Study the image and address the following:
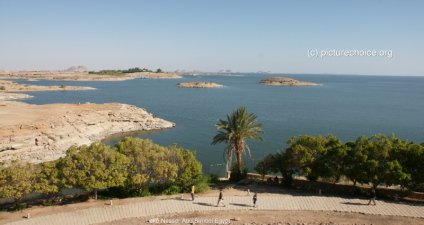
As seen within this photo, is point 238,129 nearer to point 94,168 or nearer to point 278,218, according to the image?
point 278,218

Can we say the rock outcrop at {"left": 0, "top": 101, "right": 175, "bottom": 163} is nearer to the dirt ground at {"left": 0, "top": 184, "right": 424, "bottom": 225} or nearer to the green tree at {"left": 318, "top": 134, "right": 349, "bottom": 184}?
the dirt ground at {"left": 0, "top": 184, "right": 424, "bottom": 225}

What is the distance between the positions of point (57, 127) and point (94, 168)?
23238mm

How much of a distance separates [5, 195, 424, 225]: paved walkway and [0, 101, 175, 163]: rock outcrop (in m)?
13.5

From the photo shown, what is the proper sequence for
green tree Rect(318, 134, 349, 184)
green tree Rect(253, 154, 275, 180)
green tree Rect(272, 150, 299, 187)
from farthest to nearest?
green tree Rect(253, 154, 275, 180)
green tree Rect(272, 150, 299, 187)
green tree Rect(318, 134, 349, 184)

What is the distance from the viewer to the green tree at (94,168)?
17.8 metres

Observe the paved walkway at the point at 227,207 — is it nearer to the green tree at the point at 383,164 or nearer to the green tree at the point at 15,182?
the green tree at the point at 383,164

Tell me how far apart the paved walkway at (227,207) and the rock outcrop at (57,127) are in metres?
13.5

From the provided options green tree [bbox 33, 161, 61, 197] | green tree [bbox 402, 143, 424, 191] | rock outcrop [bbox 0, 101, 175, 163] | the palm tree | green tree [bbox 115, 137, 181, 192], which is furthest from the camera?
rock outcrop [bbox 0, 101, 175, 163]

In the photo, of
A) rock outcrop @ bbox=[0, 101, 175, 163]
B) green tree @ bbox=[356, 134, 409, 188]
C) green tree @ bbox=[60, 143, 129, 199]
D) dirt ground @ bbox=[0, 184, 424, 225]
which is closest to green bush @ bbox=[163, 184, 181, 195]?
green tree @ bbox=[60, 143, 129, 199]

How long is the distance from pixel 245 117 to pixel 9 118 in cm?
3281

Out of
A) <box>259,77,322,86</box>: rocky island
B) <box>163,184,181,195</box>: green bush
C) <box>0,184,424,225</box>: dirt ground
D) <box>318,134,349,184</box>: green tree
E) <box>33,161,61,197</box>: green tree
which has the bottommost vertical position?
<box>163,184,181,195</box>: green bush

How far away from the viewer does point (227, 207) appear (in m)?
16.9

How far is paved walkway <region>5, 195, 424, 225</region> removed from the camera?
15.6 m

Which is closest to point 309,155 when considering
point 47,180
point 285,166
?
point 285,166
